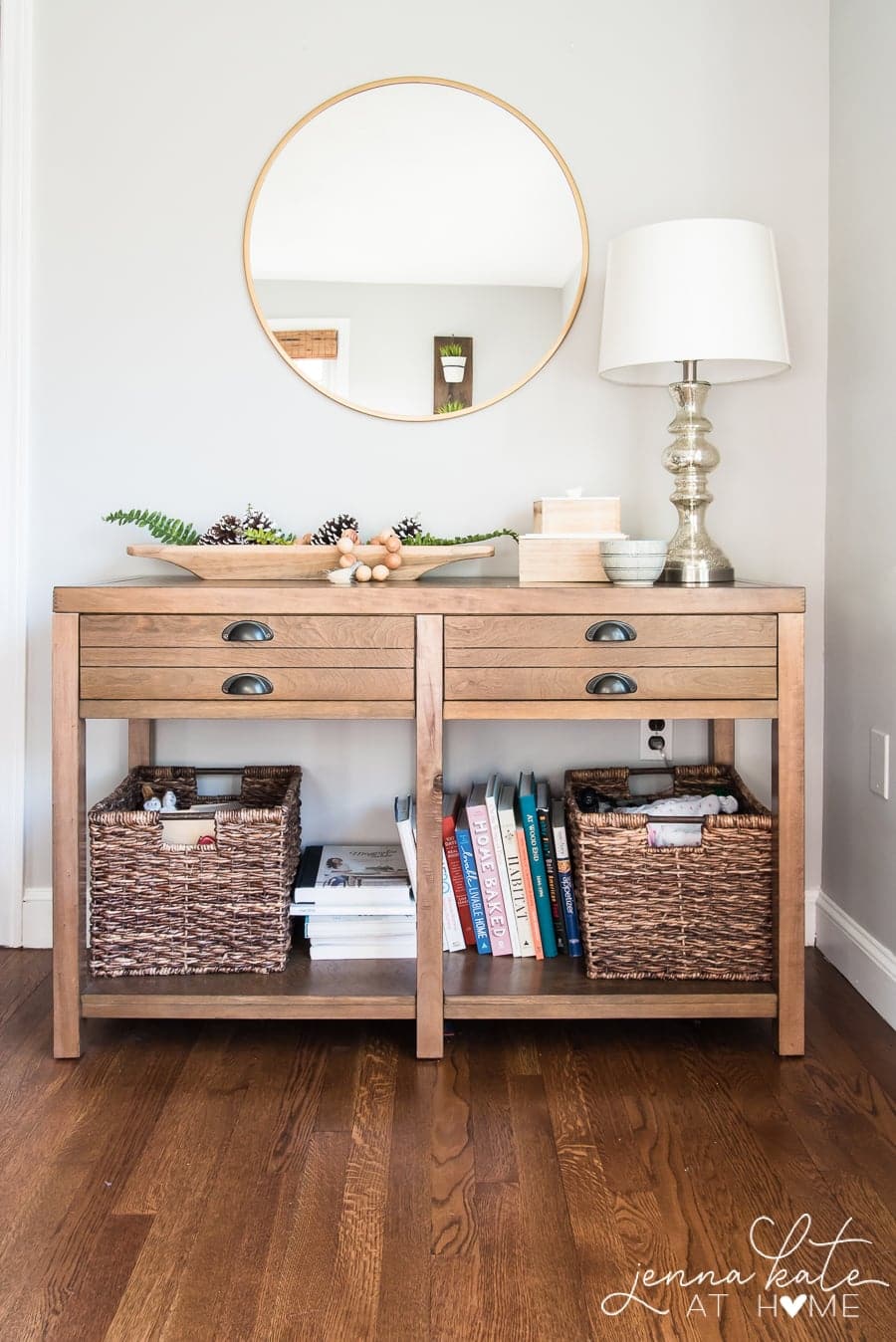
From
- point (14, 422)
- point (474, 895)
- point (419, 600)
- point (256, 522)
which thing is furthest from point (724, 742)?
point (14, 422)

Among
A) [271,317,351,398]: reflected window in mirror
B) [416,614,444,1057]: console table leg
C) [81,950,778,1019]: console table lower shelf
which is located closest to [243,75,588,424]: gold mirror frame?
[271,317,351,398]: reflected window in mirror

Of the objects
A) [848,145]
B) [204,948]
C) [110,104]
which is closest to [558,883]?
[204,948]

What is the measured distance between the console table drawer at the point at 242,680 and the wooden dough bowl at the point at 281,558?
0.24 m

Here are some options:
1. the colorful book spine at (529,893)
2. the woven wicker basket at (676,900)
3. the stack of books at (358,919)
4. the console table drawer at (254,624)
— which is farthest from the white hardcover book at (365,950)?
the console table drawer at (254,624)

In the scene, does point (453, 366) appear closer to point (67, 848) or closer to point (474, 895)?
point (474, 895)

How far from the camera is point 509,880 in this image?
2.14 metres

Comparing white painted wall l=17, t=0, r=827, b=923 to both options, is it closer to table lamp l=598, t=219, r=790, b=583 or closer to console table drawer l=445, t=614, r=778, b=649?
table lamp l=598, t=219, r=790, b=583

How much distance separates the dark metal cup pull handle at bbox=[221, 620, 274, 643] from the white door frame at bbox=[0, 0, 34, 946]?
2.50ft

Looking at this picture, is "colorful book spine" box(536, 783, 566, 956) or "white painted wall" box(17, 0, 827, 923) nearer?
"colorful book spine" box(536, 783, 566, 956)

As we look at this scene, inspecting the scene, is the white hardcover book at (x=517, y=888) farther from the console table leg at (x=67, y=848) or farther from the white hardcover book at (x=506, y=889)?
the console table leg at (x=67, y=848)

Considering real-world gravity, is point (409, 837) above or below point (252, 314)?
below

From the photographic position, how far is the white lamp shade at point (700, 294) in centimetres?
196

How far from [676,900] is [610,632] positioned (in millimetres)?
502

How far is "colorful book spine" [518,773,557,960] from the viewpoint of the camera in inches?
84.0
